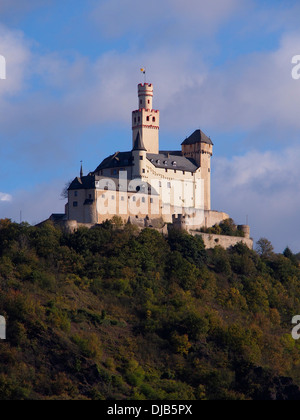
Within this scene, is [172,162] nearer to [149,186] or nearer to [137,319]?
[149,186]

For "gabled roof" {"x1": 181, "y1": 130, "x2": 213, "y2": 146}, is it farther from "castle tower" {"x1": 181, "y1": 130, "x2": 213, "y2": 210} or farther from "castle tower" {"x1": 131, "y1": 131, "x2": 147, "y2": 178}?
"castle tower" {"x1": 131, "y1": 131, "x2": 147, "y2": 178}

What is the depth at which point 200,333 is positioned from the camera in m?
99.6

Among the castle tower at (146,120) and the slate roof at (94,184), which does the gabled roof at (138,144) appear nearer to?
the castle tower at (146,120)

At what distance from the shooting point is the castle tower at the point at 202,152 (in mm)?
122812

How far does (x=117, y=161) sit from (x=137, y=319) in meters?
21.0

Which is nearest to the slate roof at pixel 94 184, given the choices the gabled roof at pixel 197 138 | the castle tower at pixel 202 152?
the castle tower at pixel 202 152

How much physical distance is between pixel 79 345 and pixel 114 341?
4.07 metres

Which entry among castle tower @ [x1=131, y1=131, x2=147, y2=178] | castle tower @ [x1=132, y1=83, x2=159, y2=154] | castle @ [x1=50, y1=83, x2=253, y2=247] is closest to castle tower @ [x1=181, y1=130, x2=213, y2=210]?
castle @ [x1=50, y1=83, x2=253, y2=247]

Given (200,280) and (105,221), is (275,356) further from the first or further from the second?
(105,221)

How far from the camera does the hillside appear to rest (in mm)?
91750

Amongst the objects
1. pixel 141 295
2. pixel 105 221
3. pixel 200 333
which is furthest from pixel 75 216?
pixel 200 333

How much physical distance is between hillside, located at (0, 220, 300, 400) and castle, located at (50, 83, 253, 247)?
107 inches

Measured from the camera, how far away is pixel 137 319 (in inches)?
3974

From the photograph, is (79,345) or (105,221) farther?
(105,221)
